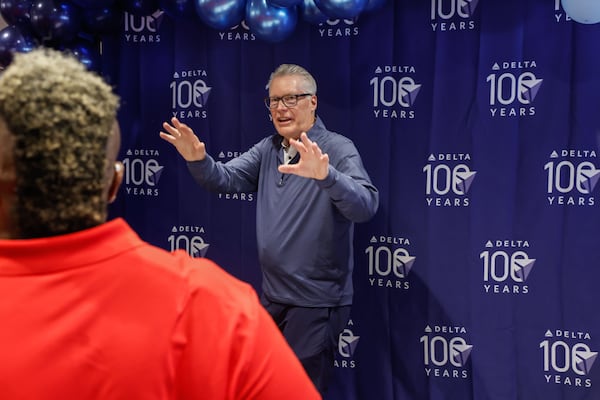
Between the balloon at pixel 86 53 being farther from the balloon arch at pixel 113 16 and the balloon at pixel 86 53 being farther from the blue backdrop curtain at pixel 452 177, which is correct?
the blue backdrop curtain at pixel 452 177

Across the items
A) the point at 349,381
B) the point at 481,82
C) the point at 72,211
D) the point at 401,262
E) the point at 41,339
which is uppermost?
the point at 481,82

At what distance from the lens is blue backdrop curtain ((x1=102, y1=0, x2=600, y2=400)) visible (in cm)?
246

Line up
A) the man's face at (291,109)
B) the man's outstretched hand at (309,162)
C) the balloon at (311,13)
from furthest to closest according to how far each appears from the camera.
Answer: the balloon at (311,13) → the man's face at (291,109) → the man's outstretched hand at (309,162)

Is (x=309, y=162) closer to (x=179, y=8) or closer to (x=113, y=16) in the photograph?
(x=179, y=8)

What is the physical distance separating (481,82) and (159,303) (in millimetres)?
2162

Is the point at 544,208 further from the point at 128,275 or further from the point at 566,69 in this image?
the point at 128,275

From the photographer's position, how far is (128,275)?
26.5 inches

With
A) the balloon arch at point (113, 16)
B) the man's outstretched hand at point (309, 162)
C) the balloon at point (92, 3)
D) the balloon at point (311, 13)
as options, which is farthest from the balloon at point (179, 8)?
the man's outstretched hand at point (309, 162)

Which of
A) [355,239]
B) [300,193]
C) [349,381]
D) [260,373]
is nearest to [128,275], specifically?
[260,373]

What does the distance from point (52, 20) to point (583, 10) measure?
82.8 inches

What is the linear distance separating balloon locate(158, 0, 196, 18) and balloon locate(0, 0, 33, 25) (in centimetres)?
57

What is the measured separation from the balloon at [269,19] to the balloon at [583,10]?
3.45 feet

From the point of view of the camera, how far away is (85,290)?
0.65 m

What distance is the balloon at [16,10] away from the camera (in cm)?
260
